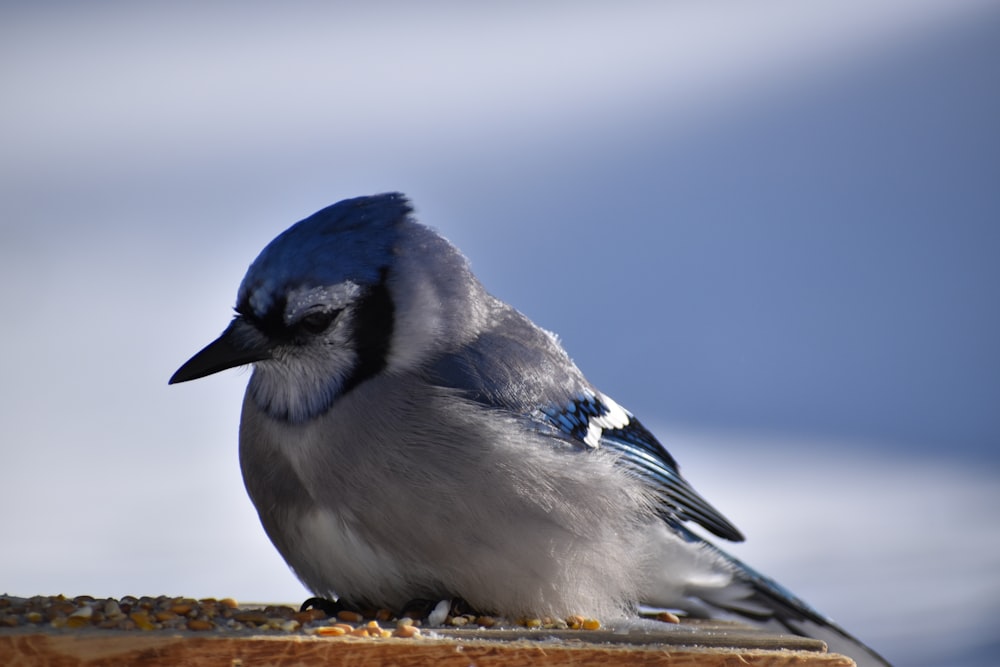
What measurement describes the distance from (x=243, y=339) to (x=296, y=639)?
0.52 meters

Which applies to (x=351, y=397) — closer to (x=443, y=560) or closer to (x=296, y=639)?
(x=443, y=560)

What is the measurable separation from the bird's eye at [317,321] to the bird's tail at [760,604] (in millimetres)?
757

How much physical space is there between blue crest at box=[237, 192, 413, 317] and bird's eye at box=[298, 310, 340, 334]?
49 millimetres

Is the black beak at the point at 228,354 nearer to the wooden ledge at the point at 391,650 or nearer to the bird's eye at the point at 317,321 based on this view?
the bird's eye at the point at 317,321

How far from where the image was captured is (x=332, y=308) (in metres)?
1.70

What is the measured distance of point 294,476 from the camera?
5.72ft

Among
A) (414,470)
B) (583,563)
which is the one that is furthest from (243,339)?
(583,563)

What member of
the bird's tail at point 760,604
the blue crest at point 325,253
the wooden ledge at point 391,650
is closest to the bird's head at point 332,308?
the blue crest at point 325,253

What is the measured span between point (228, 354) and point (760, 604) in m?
1.05

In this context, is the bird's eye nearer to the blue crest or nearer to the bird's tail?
the blue crest

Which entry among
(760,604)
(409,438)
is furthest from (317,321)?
(760,604)

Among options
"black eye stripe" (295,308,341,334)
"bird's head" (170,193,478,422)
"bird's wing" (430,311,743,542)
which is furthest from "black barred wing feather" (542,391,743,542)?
Result: "black eye stripe" (295,308,341,334)

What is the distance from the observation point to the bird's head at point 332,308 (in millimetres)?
1675

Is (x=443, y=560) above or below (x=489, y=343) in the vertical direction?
below
